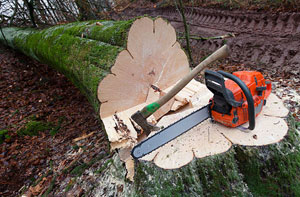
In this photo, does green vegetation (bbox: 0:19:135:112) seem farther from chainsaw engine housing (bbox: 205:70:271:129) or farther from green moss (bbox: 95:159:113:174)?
chainsaw engine housing (bbox: 205:70:271:129)

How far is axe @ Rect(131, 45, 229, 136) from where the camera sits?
142 cm

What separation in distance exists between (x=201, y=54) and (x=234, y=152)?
16.3ft

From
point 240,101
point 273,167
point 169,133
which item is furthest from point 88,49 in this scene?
point 273,167

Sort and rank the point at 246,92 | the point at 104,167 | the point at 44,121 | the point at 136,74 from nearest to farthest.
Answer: the point at 246,92
the point at 136,74
the point at 104,167
the point at 44,121

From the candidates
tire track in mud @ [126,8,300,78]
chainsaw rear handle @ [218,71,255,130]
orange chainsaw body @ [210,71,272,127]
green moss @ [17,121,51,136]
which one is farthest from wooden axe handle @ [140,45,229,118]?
tire track in mud @ [126,8,300,78]

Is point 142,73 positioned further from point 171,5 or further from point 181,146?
point 171,5

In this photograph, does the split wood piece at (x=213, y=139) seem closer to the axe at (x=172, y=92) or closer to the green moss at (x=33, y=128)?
the axe at (x=172, y=92)

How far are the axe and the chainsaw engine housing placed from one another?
0.09 metres

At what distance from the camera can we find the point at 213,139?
63.0 inches

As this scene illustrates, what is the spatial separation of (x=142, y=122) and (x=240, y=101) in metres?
0.88

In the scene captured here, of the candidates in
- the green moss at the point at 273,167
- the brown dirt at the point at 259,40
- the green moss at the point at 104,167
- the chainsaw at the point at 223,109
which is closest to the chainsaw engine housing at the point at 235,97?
the chainsaw at the point at 223,109

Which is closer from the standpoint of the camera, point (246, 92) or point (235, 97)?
point (246, 92)

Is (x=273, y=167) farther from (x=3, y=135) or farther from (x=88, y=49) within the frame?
(x=3, y=135)

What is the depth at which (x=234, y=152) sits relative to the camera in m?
1.52
